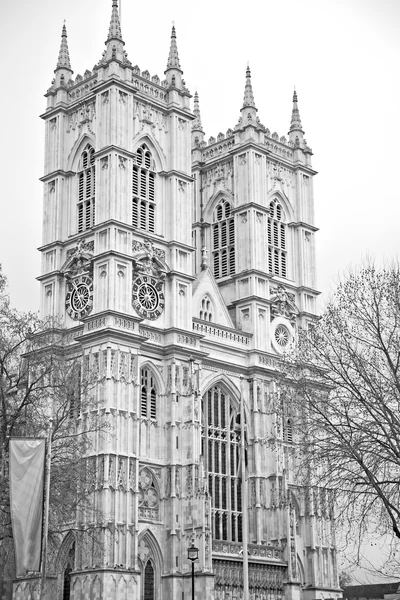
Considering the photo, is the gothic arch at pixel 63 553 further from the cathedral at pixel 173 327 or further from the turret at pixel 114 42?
the turret at pixel 114 42

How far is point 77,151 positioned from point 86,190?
2824 mm

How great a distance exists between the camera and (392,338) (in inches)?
1335

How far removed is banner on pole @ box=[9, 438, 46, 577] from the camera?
27.5 metres

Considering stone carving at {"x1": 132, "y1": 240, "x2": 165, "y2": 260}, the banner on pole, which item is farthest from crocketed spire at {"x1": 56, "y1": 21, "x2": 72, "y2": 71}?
the banner on pole

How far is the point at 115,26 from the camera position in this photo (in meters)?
63.3

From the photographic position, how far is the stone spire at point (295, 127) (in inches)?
2913

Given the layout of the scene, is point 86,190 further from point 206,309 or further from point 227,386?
point 227,386

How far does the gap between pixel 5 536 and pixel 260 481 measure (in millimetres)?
26245

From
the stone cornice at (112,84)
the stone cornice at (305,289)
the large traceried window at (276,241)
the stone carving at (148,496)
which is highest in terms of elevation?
the stone cornice at (112,84)

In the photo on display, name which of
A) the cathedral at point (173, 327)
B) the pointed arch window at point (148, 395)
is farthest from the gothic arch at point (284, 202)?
the pointed arch window at point (148, 395)

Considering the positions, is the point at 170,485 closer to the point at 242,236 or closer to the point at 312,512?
the point at 312,512

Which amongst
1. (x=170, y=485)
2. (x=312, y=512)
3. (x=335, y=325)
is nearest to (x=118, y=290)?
(x=170, y=485)

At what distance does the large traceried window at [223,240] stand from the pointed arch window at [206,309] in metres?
4.07

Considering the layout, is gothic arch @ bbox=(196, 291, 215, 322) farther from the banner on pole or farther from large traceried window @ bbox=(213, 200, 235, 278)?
the banner on pole
